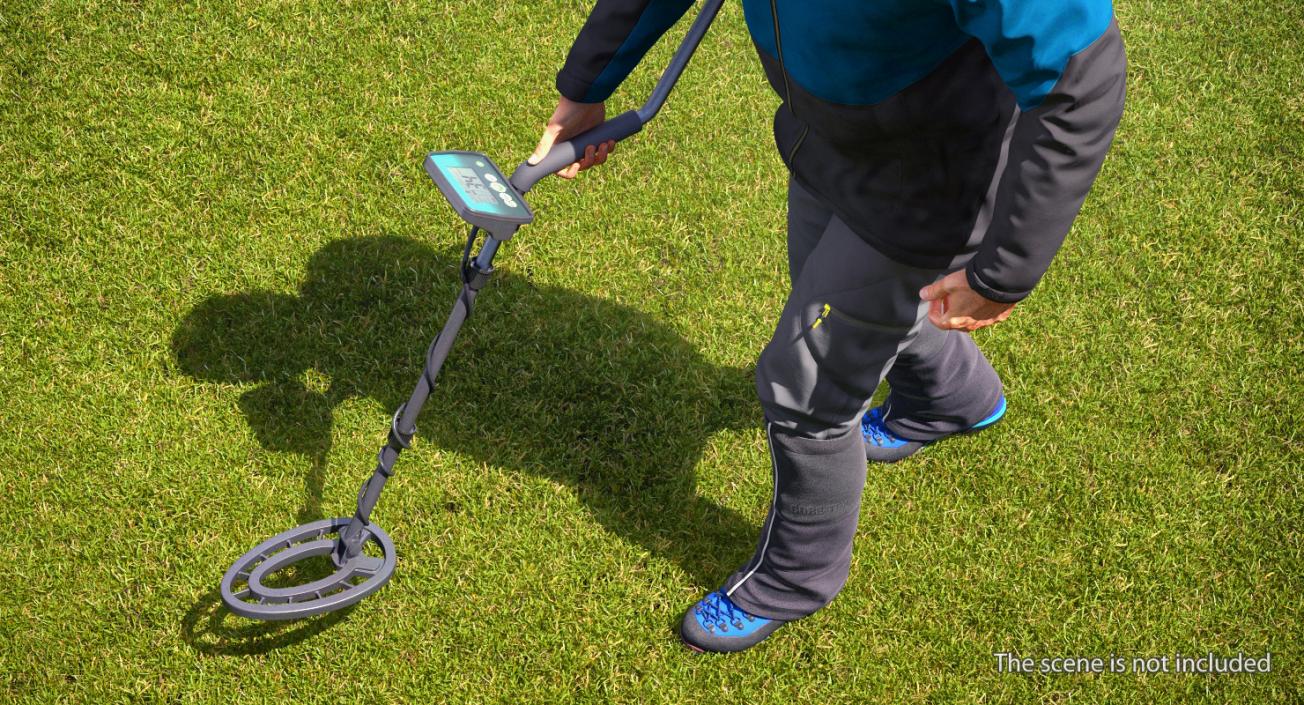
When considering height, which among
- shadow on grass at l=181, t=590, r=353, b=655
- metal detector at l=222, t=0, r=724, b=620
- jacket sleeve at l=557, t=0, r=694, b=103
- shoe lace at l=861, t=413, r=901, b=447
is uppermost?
jacket sleeve at l=557, t=0, r=694, b=103

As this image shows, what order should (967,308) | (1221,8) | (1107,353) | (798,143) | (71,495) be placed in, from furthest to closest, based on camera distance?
(1221,8), (1107,353), (71,495), (798,143), (967,308)

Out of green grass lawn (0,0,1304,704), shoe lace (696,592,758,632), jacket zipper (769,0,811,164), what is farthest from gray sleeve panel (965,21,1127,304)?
green grass lawn (0,0,1304,704)

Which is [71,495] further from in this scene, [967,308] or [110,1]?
[967,308]

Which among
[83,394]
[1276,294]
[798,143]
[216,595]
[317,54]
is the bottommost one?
[1276,294]

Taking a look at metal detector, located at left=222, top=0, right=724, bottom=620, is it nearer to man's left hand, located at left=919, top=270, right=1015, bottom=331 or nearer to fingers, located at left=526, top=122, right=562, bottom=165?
fingers, located at left=526, top=122, right=562, bottom=165

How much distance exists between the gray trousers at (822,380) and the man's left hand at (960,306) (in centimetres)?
23

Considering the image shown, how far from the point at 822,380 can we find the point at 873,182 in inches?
19.8

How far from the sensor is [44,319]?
3.79 metres

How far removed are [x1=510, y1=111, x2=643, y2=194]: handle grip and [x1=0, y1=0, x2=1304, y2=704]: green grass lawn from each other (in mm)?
1181

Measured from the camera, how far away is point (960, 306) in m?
2.29

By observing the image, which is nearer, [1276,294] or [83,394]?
[83,394]

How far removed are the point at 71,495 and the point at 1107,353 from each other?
3.43 meters

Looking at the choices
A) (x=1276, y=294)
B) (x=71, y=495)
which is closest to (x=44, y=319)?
(x=71, y=495)

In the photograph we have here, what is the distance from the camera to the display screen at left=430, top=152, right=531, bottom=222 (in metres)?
2.49
